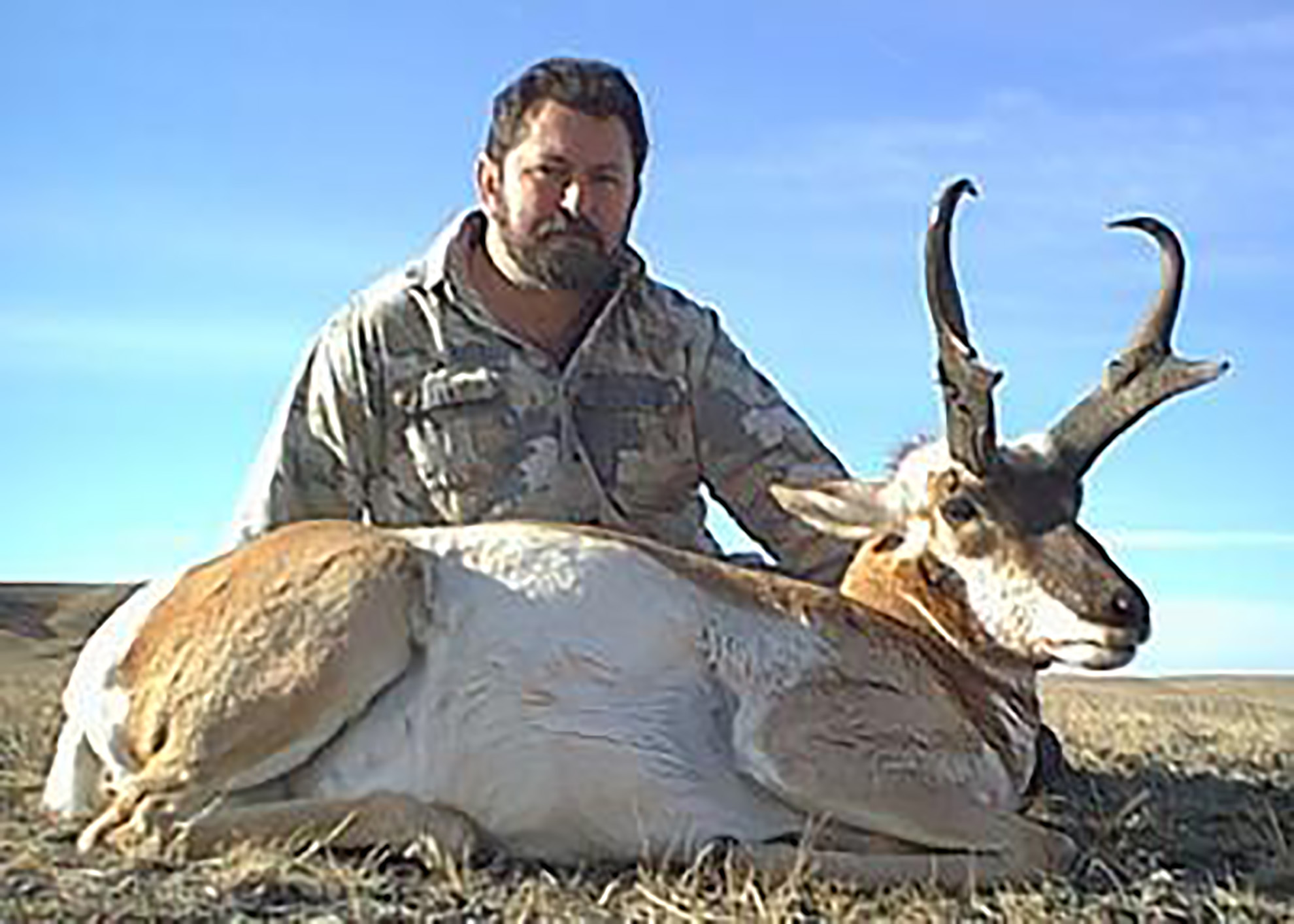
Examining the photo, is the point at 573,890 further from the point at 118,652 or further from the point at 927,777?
the point at 118,652

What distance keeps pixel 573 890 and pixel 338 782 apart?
752mm

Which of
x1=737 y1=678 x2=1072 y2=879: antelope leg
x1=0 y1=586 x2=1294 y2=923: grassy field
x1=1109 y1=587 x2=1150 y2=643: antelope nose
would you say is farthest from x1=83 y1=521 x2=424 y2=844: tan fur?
x1=1109 y1=587 x2=1150 y2=643: antelope nose

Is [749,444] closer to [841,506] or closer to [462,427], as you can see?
[462,427]

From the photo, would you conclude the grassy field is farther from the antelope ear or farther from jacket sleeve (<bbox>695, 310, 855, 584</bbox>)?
jacket sleeve (<bbox>695, 310, 855, 584</bbox>)

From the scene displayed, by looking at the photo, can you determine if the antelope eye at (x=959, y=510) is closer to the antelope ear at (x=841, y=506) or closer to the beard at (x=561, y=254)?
the antelope ear at (x=841, y=506)

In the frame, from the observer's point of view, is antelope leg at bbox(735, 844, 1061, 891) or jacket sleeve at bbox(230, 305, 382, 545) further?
jacket sleeve at bbox(230, 305, 382, 545)

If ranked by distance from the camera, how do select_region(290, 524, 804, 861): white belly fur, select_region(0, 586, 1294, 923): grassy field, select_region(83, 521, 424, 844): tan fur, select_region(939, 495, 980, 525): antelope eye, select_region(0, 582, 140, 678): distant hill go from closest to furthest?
select_region(0, 586, 1294, 923): grassy field → select_region(83, 521, 424, 844): tan fur → select_region(290, 524, 804, 861): white belly fur → select_region(939, 495, 980, 525): antelope eye → select_region(0, 582, 140, 678): distant hill

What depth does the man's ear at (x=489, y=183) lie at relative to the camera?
8711 millimetres

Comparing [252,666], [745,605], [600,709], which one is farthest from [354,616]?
[745,605]

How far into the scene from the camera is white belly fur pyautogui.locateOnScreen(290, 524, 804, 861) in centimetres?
548

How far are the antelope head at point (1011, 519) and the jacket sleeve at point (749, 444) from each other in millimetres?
1811

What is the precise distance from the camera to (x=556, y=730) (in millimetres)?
5523

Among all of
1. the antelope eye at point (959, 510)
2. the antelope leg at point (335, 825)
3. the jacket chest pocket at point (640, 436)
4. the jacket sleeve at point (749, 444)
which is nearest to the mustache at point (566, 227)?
the jacket chest pocket at point (640, 436)

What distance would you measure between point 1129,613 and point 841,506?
51.5 inches
